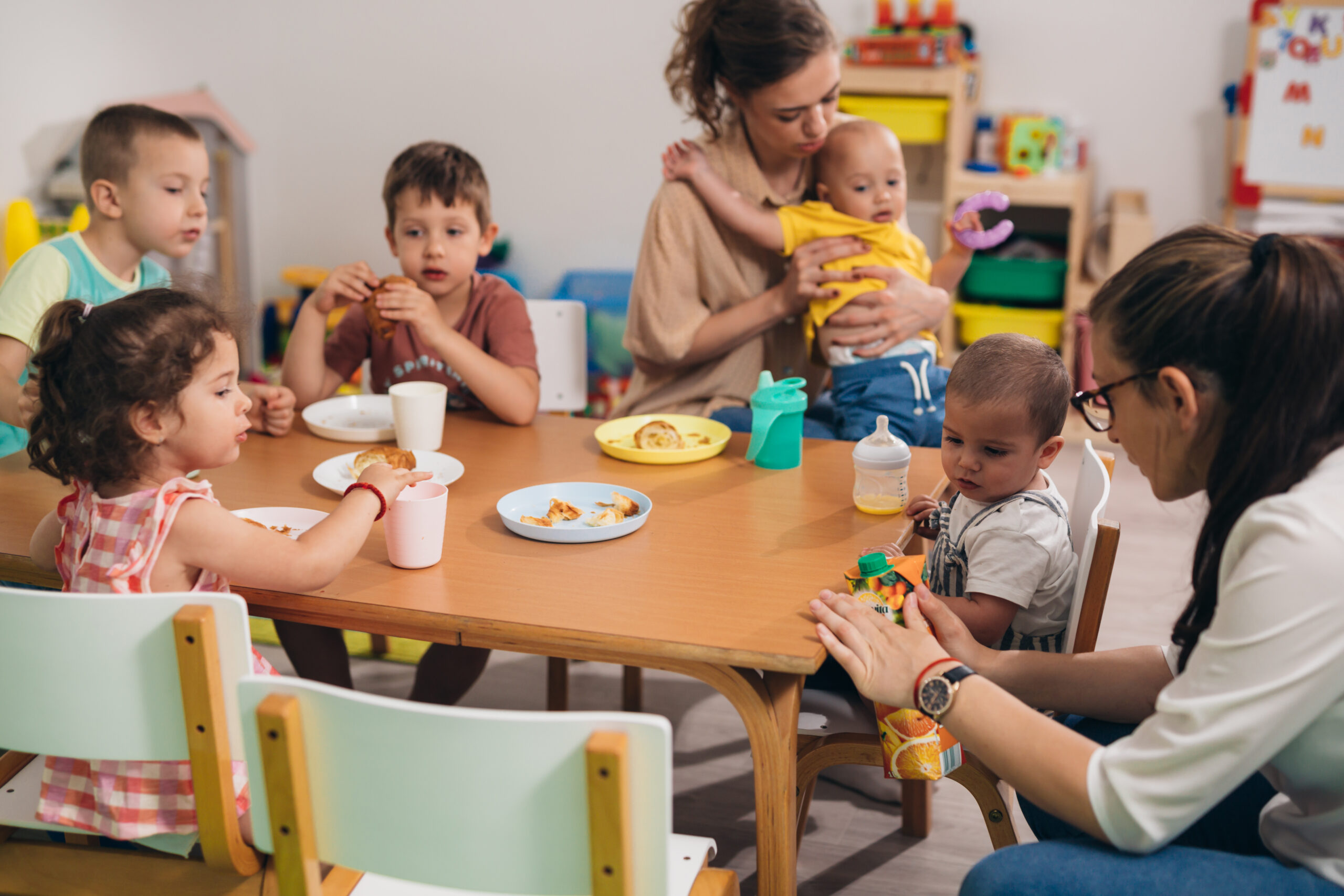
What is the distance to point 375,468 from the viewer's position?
1.41m

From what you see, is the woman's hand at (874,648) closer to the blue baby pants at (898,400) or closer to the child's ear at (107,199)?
the blue baby pants at (898,400)

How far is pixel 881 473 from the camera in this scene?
1.54m

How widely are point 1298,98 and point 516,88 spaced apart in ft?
9.27

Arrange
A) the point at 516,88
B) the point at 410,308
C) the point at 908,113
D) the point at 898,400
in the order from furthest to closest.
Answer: the point at 516,88 → the point at 908,113 → the point at 898,400 → the point at 410,308

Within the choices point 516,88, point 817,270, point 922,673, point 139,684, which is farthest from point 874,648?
point 516,88

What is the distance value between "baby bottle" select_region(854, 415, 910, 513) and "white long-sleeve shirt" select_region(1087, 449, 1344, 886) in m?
0.56

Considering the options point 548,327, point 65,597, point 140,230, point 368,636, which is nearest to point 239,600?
point 65,597

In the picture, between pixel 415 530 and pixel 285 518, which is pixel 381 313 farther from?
pixel 415 530

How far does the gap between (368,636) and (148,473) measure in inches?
56.3

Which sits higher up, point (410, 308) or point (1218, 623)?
point (410, 308)

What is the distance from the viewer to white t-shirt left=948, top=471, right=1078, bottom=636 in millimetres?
1434

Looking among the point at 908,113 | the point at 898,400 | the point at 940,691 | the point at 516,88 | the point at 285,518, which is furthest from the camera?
the point at 516,88

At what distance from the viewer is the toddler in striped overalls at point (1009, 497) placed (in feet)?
4.72

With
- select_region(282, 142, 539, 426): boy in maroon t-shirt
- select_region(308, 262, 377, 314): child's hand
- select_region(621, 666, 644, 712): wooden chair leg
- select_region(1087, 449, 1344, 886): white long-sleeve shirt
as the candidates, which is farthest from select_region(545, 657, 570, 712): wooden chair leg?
select_region(1087, 449, 1344, 886): white long-sleeve shirt
